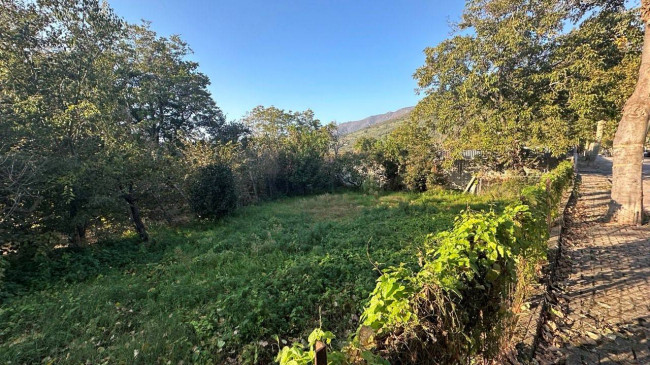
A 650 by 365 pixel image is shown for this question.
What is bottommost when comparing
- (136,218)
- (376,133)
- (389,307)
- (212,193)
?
(136,218)

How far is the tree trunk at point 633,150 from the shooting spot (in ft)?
15.4

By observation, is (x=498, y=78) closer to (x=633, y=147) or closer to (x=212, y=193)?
(x=633, y=147)

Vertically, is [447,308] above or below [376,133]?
below

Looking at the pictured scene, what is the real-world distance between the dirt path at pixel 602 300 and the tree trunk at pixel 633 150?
0.42m

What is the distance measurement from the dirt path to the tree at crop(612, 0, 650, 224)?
47cm

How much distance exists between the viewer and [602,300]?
2854 millimetres

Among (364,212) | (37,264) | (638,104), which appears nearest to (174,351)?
(37,264)

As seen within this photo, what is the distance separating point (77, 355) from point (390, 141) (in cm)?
1221

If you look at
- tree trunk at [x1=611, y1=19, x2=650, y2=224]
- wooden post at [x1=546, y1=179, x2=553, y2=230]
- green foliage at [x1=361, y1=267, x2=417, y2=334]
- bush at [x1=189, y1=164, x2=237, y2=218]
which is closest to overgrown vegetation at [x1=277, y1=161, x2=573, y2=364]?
green foliage at [x1=361, y1=267, x2=417, y2=334]

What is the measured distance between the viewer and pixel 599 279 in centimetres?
325

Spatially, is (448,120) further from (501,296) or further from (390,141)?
(501,296)

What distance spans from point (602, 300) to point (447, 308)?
2856 millimetres

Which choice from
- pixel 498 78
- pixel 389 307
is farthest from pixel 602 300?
pixel 498 78

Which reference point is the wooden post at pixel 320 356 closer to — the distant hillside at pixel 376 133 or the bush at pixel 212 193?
the bush at pixel 212 193
